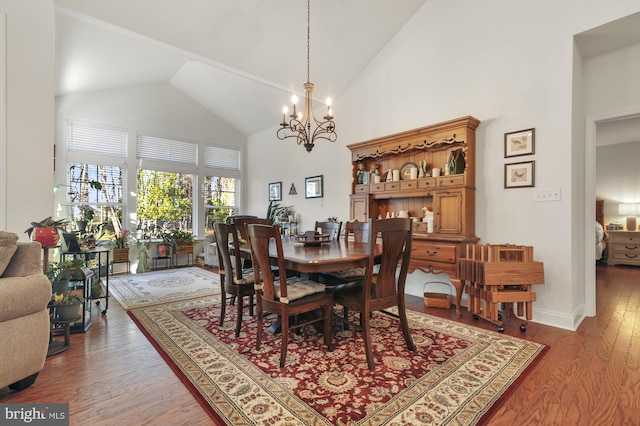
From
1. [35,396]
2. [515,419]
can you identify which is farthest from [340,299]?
[35,396]

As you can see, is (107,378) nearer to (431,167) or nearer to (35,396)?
(35,396)

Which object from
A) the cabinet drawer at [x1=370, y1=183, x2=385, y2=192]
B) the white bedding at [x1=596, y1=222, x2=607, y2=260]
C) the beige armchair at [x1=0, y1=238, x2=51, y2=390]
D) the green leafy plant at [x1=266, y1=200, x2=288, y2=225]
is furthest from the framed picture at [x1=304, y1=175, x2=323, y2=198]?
the white bedding at [x1=596, y1=222, x2=607, y2=260]

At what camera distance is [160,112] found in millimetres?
6223

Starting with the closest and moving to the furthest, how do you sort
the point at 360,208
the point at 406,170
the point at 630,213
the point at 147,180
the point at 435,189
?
the point at 435,189
the point at 406,170
the point at 360,208
the point at 147,180
the point at 630,213

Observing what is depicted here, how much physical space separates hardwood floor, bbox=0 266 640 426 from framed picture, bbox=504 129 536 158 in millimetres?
1728

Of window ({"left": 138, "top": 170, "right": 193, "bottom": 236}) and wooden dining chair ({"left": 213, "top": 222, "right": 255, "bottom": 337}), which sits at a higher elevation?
window ({"left": 138, "top": 170, "right": 193, "bottom": 236})

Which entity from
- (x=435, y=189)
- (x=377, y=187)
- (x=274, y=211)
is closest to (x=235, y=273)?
(x=377, y=187)

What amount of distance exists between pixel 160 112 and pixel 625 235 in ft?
32.0

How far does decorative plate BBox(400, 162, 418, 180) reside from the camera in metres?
4.03

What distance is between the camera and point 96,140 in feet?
18.2

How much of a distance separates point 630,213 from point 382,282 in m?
7.53

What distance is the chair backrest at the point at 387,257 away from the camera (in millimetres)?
2039

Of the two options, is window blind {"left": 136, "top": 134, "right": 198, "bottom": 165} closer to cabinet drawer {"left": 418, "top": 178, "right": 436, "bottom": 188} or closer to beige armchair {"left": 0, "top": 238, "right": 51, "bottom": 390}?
beige armchair {"left": 0, "top": 238, "right": 51, "bottom": 390}

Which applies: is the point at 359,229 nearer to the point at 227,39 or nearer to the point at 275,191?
the point at 227,39
